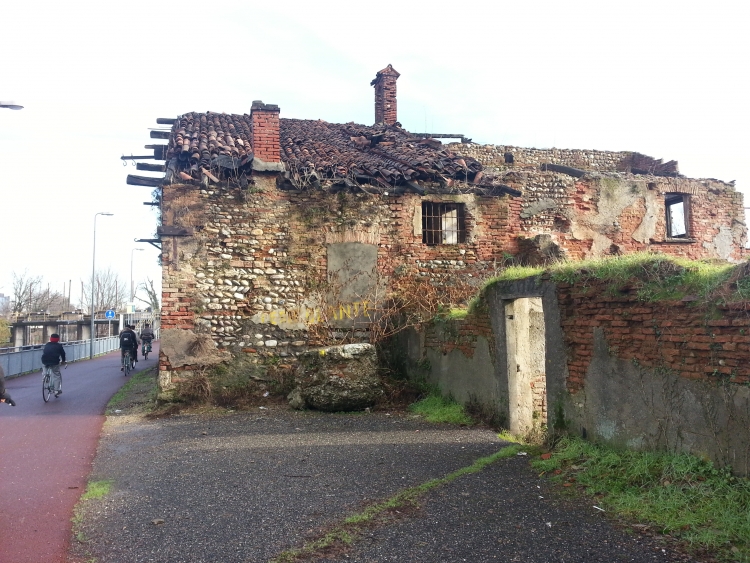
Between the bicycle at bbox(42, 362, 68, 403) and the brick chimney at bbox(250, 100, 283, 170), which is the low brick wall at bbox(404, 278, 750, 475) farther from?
the bicycle at bbox(42, 362, 68, 403)

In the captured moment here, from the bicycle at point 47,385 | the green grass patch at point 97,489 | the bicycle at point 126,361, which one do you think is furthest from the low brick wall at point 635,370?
the bicycle at point 126,361

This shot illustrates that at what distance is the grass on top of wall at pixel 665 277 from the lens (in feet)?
16.2

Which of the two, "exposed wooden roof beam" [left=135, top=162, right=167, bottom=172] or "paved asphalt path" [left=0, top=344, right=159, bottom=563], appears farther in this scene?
"exposed wooden roof beam" [left=135, top=162, right=167, bottom=172]

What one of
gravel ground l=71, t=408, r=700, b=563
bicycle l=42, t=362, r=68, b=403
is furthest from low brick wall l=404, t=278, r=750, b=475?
bicycle l=42, t=362, r=68, b=403

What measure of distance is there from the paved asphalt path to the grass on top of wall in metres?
5.79

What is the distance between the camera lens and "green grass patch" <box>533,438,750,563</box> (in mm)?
4223

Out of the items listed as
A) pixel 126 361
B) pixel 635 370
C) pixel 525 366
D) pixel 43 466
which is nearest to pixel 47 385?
pixel 126 361

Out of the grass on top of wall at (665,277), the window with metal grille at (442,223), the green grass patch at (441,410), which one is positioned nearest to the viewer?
the grass on top of wall at (665,277)

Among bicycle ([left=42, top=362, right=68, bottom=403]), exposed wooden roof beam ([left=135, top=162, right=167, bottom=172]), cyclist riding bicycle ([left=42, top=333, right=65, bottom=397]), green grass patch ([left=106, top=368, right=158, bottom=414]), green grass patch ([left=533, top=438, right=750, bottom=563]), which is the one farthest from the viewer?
bicycle ([left=42, top=362, right=68, bottom=403])

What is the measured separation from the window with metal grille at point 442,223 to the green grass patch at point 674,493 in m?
7.51

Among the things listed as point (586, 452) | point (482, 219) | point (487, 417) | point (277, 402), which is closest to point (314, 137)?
point (482, 219)

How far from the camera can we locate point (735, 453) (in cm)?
478

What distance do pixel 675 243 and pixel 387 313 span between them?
8.58m

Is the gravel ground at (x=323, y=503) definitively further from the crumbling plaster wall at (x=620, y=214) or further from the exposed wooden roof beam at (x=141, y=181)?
the crumbling plaster wall at (x=620, y=214)
